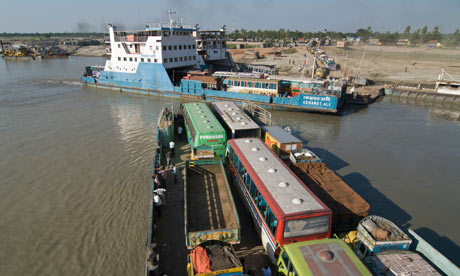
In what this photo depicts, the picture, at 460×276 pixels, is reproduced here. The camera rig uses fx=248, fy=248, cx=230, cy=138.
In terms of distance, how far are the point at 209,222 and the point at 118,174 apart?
29.1 feet

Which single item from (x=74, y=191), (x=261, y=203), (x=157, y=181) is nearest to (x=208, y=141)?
(x=157, y=181)

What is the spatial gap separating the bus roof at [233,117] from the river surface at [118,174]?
6.44 m

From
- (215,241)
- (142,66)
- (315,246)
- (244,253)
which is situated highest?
(142,66)

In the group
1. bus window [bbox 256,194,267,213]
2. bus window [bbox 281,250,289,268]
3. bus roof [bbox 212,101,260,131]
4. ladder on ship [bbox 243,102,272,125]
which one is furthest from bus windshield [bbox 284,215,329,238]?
ladder on ship [bbox 243,102,272,125]

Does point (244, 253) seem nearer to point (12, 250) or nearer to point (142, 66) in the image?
point (12, 250)

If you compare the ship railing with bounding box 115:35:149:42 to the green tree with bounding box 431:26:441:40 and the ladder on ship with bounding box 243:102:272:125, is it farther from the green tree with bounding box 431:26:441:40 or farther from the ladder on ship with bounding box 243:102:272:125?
the green tree with bounding box 431:26:441:40

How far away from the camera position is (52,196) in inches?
557

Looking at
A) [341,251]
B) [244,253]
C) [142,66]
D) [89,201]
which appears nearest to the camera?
[341,251]

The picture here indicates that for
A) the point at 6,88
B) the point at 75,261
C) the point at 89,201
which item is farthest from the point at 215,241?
the point at 6,88

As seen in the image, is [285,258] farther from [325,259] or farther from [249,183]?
[249,183]

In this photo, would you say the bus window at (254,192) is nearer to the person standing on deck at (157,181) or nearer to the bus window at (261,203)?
the bus window at (261,203)

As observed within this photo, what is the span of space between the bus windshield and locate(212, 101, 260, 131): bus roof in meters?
8.37

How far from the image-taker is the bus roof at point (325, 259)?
6164 millimetres

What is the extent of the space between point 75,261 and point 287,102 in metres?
26.1
